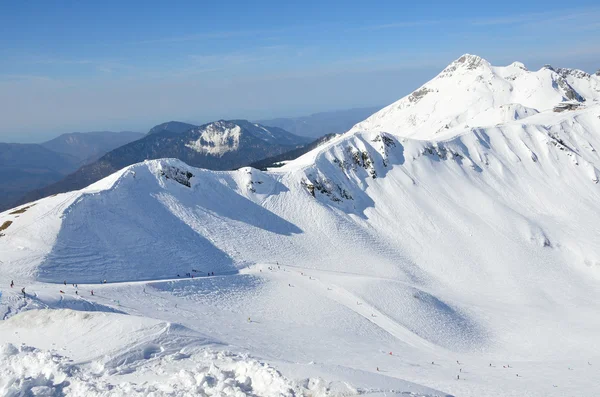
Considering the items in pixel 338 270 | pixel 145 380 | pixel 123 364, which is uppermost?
pixel 123 364

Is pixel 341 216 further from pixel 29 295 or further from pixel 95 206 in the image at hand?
pixel 29 295

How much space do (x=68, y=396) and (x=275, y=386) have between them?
10.4 metres

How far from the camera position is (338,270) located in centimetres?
6681

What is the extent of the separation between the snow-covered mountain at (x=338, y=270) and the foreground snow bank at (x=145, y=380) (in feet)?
0.52

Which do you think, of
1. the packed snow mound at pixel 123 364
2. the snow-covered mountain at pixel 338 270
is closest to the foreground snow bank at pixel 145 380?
the packed snow mound at pixel 123 364

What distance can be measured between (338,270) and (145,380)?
4557cm

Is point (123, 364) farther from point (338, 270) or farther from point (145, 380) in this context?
point (338, 270)

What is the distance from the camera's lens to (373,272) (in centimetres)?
6825

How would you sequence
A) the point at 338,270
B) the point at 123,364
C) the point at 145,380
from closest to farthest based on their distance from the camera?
the point at 145,380 < the point at 123,364 < the point at 338,270

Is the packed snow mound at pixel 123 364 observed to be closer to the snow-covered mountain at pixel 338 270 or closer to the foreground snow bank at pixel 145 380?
the foreground snow bank at pixel 145 380

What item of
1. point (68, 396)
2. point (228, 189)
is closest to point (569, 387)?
point (68, 396)

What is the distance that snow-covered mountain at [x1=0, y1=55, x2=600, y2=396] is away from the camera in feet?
100

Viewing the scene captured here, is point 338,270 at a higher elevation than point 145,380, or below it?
below

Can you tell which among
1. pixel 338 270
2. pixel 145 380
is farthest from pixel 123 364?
pixel 338 270
